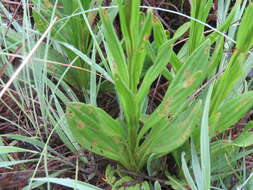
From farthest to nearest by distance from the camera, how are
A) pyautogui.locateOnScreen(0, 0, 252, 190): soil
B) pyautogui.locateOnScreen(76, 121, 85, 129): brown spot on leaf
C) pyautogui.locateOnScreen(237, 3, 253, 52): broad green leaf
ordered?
pyautogui.locateOnScreen(0, 0, 252, 190): soil
pyautogui.locateOnScreen(76, 121, 85, 129): brown spot on leaf
pyautogui.locateOnScreen(237, 3, 253, 52): broad green leaf

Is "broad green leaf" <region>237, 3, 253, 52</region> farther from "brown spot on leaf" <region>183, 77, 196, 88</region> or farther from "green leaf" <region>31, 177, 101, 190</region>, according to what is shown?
"green leaf" <region>31, 177, 101, 190</region>

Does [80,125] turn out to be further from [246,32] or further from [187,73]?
[246,32]

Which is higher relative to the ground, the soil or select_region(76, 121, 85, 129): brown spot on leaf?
select_region(76, 121, 85, 129): brown spot on leaf

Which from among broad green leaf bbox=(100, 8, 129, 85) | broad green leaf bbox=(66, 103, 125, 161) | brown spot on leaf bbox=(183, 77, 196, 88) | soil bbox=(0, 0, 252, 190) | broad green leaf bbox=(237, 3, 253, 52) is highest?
broad green leaf bbox=(237, 3, 253, 52)

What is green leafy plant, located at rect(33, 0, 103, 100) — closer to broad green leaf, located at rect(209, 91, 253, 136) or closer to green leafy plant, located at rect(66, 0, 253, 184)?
green leafy plant, located at rect(66, 0, 253, 184)

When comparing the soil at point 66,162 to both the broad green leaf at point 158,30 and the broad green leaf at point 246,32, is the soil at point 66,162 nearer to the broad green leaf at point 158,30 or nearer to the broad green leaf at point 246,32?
the broad green leaf at point 158,30

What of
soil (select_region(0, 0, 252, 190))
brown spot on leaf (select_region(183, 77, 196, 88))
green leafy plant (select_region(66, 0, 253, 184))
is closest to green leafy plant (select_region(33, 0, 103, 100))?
soil (select_region(0, 0, 252, 190))

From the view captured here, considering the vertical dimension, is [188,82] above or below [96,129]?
above

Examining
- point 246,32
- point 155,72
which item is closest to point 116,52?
point 155,72

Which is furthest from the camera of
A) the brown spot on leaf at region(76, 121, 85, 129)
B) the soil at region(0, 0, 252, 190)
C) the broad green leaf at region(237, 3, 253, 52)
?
the soil at region(0, 0, 252, 190)

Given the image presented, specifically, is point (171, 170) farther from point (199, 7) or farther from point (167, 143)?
point (199, 7)

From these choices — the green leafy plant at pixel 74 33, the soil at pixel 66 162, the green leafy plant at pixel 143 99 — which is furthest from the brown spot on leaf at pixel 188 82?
the green leafy plant at pixel 74 33

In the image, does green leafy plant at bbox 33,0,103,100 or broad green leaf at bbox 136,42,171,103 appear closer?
broad green leaf at bbox 136,42,171,103
